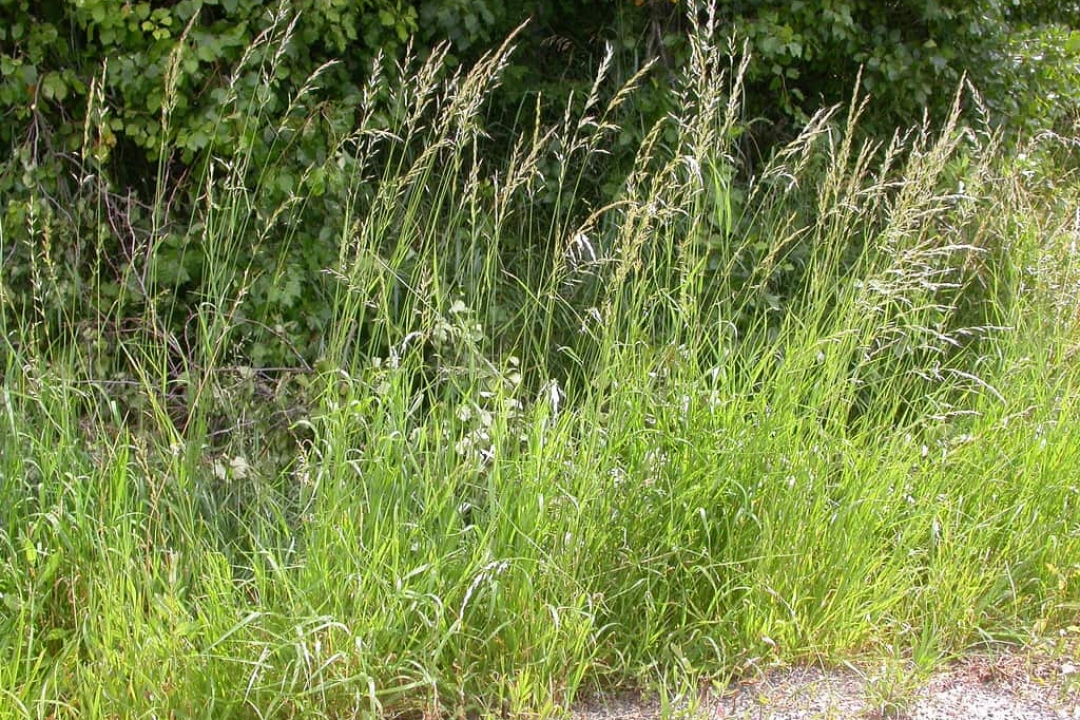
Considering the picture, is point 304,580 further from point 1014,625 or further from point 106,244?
point 106,244

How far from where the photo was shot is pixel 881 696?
2877 millimetres

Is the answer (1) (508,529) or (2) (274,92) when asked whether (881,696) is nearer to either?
(1) (508,529)

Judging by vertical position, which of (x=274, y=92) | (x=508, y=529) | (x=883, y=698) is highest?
(x=274, y=92)

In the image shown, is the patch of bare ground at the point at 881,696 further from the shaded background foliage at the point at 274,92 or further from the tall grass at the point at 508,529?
the shaded background foliage at the point at 274,92

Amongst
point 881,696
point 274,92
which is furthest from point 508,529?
point 274,92

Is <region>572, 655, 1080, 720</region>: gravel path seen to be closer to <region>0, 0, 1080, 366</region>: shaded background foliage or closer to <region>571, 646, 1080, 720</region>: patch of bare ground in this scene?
<region>571, 646, 1080, 720</region>: patch of bare ground

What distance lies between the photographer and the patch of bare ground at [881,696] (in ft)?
9.32

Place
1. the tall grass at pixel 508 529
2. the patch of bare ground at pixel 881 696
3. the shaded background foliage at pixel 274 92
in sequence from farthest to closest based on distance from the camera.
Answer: the shaded background foliage at pixel 274 92
the patch of bare ground at pixel 881 696
the tall grass at pixel 508 529

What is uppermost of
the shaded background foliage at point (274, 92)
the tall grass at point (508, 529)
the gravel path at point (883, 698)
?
the shaded background foliage at point (274, 92)

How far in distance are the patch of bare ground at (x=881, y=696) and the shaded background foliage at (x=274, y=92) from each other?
73.7 inches

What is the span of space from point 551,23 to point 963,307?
2334 millimetres

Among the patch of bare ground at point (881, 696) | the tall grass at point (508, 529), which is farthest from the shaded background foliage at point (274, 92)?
the patch of bare ground at point (881, 696)

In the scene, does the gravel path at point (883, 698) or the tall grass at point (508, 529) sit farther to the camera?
the gravel path at point (883, 698)

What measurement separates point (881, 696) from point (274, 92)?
3077 mm
